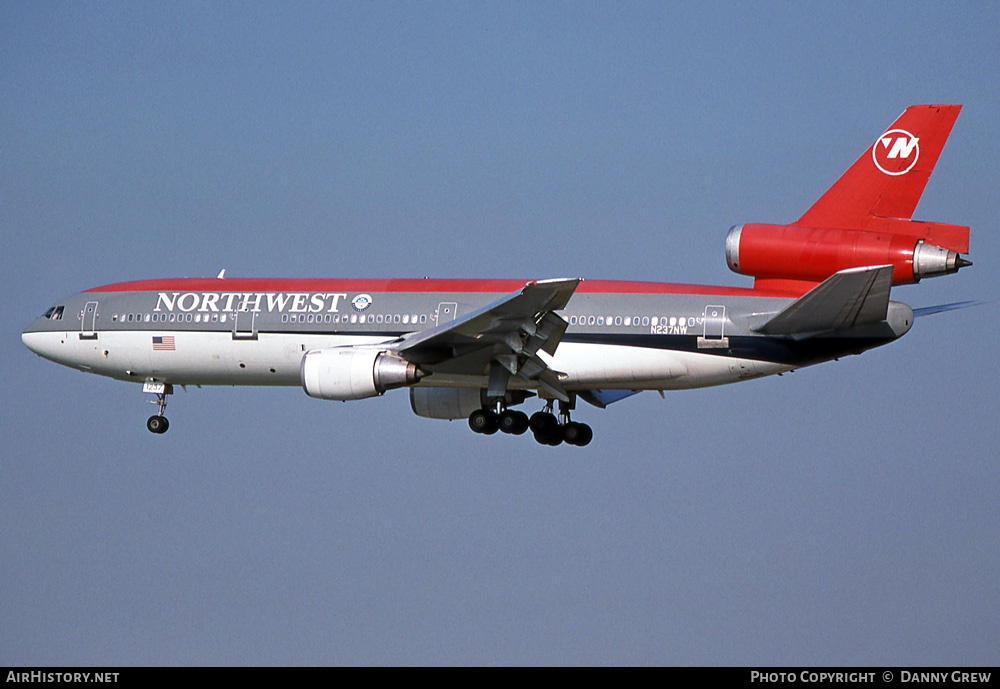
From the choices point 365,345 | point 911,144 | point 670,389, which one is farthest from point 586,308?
point 911,144

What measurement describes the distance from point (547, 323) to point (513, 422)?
200 inches

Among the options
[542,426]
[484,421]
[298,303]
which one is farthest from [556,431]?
[298,303]

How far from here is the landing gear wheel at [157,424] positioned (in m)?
41.7

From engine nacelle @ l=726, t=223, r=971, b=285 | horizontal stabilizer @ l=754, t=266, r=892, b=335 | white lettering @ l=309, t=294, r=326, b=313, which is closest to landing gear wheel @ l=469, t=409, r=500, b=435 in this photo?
white lettering @ l=309, t=294, r=326, b=313

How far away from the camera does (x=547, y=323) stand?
3453cm

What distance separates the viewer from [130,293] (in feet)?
136

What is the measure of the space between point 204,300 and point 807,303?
1706 centimetres

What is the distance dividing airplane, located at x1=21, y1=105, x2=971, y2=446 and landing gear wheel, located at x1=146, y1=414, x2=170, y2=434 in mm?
42

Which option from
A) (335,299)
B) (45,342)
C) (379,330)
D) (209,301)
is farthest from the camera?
(45,342)

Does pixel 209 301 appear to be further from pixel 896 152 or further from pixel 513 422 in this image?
pixel 896 152

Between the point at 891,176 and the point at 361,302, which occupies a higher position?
the point at 891,176

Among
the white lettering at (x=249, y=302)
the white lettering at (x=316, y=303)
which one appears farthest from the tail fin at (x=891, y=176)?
the white lettering at (x=249, y=302)

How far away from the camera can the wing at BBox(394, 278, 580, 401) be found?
33.0 metres

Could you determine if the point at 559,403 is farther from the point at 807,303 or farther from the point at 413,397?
the point at 807,303
